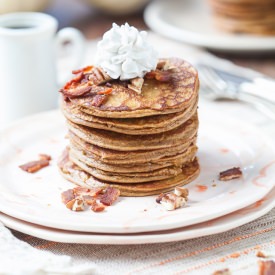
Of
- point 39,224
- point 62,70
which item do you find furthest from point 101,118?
point 62,70

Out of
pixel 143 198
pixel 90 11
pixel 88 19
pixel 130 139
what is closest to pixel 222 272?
pixel 143 198

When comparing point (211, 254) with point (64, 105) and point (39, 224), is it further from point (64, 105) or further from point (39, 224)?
point (64, 105)

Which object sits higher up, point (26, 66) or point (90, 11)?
point (26, 66)

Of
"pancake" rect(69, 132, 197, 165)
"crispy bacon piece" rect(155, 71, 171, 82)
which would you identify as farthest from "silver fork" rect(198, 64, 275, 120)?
"pancake" rect(69, 132, 197, 165)

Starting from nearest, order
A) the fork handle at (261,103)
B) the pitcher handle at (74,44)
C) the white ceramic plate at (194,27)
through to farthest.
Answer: the fork handle at (261,103) < the pitcher handle at (74,44) < the white ceramic plate at (194,27)

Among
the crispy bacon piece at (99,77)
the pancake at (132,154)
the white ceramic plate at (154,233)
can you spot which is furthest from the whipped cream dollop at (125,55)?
the white ceramic plate at (154,233)

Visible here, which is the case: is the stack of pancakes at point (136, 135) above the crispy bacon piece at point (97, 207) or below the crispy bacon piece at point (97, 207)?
above

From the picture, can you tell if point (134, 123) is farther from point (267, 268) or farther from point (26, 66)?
point (26, 66)

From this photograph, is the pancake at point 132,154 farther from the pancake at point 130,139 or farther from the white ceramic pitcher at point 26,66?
the white ceramic pitcher at point 26,66
